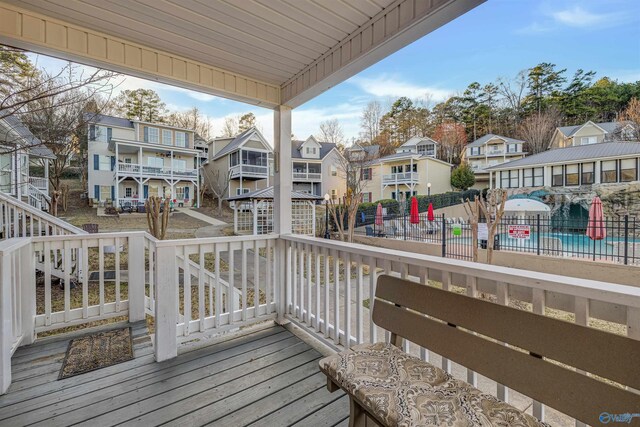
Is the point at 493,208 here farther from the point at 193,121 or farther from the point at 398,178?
the point at 193,121

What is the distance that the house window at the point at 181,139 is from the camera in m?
3.89

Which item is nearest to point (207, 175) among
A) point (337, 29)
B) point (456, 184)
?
point (337, 29)

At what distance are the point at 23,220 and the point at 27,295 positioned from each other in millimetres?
2003

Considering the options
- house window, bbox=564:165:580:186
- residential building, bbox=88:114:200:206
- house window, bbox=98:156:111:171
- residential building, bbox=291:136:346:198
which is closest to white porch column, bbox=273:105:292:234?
residential building, bbox=291:136:346:198

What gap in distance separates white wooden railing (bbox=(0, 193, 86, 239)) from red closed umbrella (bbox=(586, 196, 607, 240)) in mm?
5486

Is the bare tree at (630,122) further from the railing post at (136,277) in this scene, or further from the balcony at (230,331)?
the railing post at (136,277)

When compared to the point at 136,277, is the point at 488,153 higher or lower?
higher

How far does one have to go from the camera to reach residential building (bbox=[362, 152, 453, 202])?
13.4 ft

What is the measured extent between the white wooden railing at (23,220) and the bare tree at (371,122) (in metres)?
4.30

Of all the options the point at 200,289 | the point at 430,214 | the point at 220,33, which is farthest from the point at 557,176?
the point at 200,289

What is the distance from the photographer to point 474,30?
3086mm

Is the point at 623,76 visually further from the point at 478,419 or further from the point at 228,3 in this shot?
the point at 228,3

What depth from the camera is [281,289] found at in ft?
9.48

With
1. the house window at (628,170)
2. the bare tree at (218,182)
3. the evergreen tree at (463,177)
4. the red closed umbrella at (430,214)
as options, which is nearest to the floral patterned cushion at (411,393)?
the house window at (628,170)
